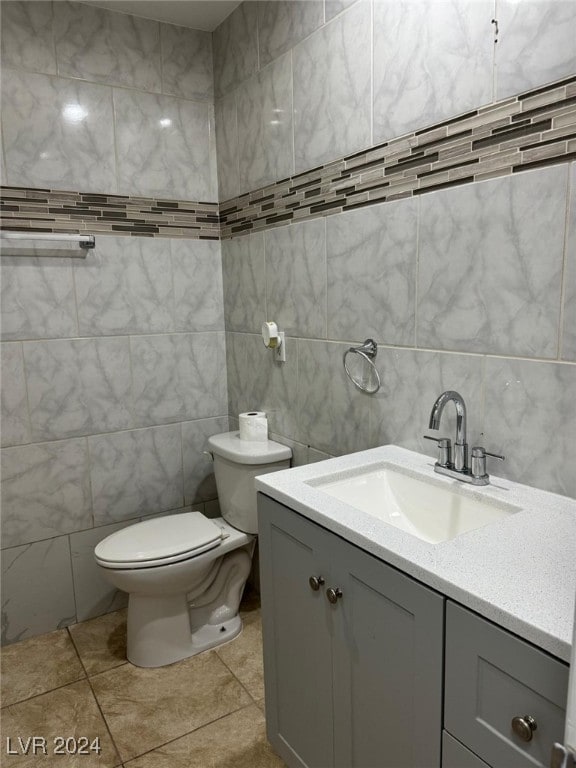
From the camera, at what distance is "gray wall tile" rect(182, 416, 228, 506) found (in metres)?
2.43

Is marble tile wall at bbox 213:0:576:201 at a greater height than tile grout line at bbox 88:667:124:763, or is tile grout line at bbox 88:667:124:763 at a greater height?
marble tile wall at bbox 213:0:576:201

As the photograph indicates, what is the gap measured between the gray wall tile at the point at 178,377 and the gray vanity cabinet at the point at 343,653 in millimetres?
1118

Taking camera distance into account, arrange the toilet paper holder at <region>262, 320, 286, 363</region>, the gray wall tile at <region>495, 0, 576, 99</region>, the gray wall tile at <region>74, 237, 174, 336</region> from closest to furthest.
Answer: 1. the gray wall tile at <region>495, 0, 576, 99</region>
2. the toilet paper holder at <region>262, 320, 286, 363</region>
3. the gray wall tile at <region>74, 237, 174, 336</region>

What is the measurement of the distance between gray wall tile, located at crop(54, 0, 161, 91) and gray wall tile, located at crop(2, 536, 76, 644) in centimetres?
182

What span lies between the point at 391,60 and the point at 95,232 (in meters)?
1.27

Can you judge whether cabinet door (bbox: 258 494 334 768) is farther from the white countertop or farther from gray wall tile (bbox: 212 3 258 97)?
gray wall tile (bbox: 212 3 258 97)

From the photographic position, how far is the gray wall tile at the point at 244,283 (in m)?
2.12

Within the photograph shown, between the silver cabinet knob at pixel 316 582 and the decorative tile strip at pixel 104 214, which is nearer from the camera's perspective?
the silver cabinet knob at pixel 316 582

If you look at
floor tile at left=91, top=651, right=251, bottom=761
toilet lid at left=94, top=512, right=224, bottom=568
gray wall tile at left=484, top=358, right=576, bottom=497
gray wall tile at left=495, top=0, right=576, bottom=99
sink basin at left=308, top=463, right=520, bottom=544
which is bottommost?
floor tile at left=91, top=651, right=251, bottom=761

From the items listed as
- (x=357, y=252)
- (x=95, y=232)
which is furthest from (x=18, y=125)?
(x=357, y=252)

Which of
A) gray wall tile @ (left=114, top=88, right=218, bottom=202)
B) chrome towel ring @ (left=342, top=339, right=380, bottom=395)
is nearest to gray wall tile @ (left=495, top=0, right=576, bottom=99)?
chrome towel ring @ (left=342, top=339, right=380, bottom=395)

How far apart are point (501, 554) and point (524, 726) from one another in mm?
247

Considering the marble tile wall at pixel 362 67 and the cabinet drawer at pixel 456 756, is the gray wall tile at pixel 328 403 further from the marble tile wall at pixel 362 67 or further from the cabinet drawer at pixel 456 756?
the cabinet drawer at pixel 456 756

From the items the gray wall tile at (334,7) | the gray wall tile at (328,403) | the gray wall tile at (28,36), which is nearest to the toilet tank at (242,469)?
the gray wall tile at (328,403)
